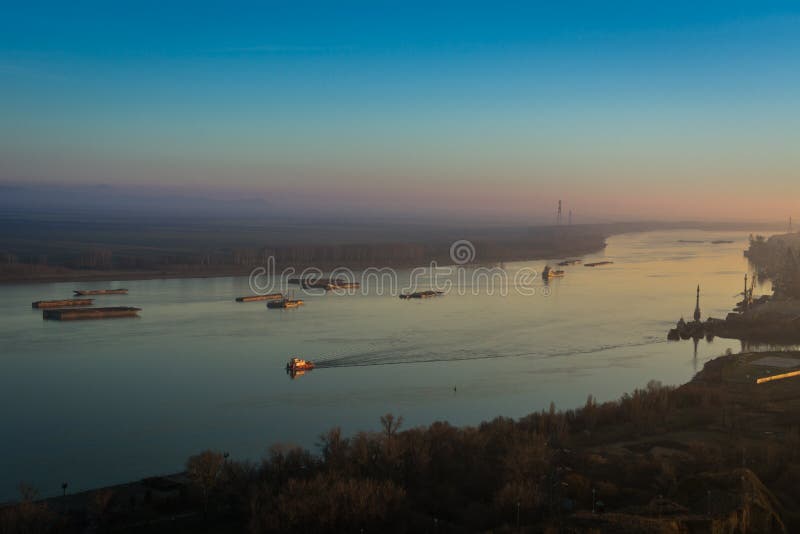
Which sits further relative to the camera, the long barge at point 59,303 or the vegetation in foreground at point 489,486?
the long barge at point 59,303

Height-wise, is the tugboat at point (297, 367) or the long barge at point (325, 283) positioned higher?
the long barge at point (325, 283)

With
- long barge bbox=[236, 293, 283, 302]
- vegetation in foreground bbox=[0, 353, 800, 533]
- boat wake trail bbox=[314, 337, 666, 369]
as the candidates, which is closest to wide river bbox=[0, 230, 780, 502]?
boat wake trail bbox=[314, 337, 666, 369]

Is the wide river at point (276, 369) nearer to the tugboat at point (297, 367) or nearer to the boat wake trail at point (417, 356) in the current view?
the boat wake trail at point (417, 356)

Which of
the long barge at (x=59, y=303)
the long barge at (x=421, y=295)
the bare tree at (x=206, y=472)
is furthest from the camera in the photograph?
the long barge at (x=421, y=295)

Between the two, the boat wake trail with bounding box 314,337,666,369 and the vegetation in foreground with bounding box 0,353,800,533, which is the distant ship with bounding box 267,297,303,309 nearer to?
the boat wake trail with bounding box 314,337,666,369

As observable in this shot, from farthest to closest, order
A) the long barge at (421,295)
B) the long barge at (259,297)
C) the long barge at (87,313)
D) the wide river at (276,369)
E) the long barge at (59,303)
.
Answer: the long barge at (421,295)
the long barge at (259,297)
the long barge at (59,303)
the long barge at (87,313)
the wide river at (276,369)

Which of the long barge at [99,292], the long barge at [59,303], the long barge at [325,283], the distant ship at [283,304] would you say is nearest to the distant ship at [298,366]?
the distant ship at [283,304]

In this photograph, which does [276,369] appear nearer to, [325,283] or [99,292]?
[99,292]
